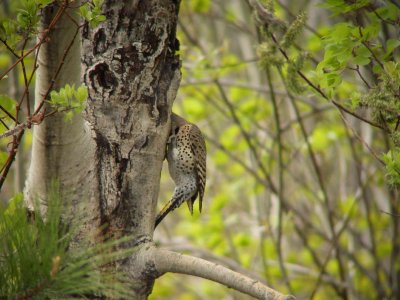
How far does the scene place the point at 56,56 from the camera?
1917 millimetres

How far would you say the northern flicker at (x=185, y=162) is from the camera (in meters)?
3.65

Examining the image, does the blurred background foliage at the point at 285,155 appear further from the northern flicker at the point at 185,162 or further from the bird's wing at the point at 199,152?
the bird's wing at the point at 199,152

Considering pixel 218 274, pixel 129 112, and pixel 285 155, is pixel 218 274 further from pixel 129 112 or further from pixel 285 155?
pixel 285 155

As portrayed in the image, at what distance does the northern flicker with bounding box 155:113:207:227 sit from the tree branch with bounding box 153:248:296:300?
1263 mm

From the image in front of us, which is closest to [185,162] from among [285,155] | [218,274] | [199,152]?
[199,152]

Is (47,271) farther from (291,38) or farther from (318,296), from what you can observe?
(318,296)

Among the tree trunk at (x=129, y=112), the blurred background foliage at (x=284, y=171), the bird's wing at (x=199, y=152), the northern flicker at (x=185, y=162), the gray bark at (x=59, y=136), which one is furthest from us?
the blurred background foliage at (x=284, y=171)

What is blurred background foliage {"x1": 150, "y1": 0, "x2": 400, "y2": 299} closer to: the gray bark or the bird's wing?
the bird's wing

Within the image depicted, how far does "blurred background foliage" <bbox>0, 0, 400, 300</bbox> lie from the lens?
3803 millimetres

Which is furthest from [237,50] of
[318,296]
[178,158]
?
[178,158]

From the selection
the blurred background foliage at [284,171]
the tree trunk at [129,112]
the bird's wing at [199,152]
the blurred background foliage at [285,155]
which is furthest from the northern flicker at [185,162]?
the tree trunk at [129,112]

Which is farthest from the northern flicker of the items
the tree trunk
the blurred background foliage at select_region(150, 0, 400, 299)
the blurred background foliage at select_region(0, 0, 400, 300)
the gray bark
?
the gray bark

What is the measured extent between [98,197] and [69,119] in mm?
448

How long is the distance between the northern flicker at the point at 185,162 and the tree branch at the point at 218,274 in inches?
49.7
